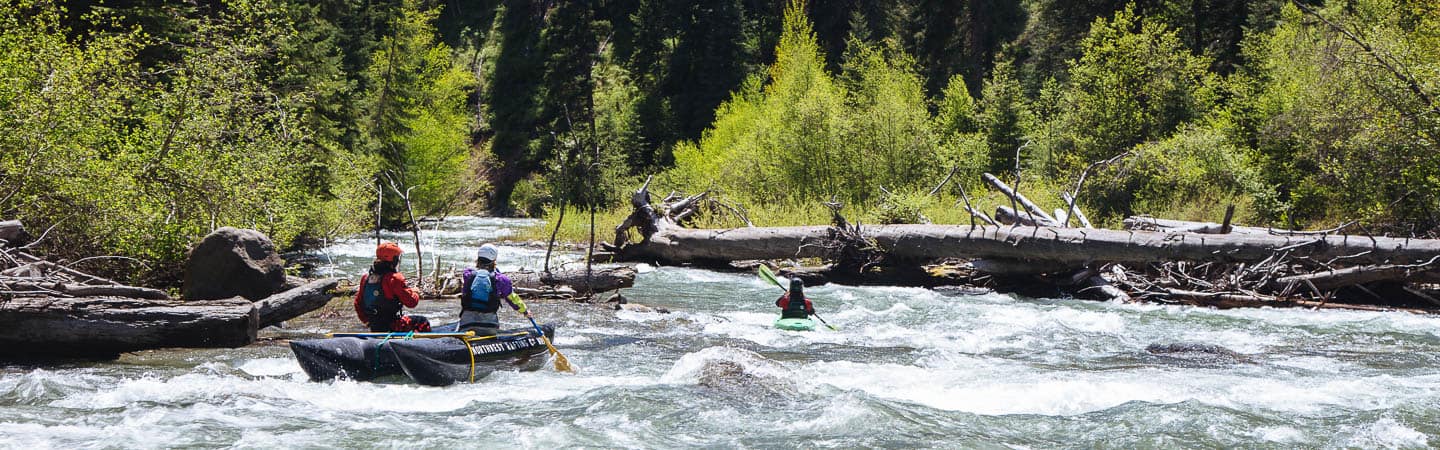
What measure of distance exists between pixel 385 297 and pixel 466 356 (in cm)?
93

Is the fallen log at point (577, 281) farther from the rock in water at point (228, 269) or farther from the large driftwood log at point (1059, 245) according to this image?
the large driftwood log at point (1059, 245)

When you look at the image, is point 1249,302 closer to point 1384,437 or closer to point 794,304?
point 794,304

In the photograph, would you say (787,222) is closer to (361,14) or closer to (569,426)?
(569,426)

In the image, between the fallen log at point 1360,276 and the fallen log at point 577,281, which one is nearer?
the fallen log at point 1360,276

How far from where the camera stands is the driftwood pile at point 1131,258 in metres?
12.5

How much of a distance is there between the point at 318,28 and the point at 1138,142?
18.9 metres

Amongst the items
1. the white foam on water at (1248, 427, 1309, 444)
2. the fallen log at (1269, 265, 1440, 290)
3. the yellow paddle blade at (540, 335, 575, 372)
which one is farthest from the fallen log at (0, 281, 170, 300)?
the fallen log at (1269, 265, 1440, 290)

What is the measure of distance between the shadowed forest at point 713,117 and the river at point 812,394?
10.6 feet

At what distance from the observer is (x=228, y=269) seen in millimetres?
10719

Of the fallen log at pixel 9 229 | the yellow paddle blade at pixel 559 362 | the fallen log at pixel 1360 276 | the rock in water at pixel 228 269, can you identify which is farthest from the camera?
the fallen log at pixel 1360 276

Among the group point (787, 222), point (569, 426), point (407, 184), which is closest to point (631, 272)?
point (569, 426)

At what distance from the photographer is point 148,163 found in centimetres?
1212

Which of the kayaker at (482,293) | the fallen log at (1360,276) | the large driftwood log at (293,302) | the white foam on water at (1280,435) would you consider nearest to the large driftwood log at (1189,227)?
the fallen log at (1360,276)

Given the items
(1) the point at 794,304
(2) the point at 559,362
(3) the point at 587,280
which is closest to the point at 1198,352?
(1) the point at 794,304
